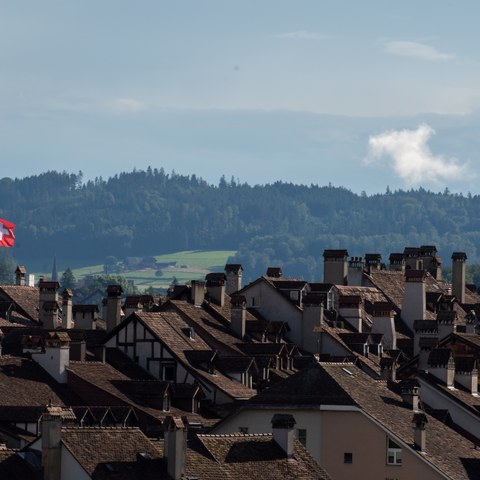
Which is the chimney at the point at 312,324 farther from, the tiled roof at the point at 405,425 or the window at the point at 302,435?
the window at the point at 302,435

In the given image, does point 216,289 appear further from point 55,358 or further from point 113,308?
point 55,358

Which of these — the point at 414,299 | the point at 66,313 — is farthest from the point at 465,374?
the point at 414,299

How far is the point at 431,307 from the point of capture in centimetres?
15038

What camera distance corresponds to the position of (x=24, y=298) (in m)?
144

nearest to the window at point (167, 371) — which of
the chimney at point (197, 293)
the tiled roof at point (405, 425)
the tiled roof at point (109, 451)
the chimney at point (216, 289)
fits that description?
the chimney at point (197, 293)

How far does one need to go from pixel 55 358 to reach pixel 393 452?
61.9 ft

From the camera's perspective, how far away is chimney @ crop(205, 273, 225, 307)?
133m

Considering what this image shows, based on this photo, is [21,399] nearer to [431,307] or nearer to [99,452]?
[99,452]

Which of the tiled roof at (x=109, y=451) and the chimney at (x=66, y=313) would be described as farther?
the chimney at (x=66, y=313)

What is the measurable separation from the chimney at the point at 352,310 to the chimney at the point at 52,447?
66.4 m

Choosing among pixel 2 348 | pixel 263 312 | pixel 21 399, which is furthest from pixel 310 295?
pixel 21 399

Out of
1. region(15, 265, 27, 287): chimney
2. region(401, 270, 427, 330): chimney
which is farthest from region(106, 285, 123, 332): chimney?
region(15, 265, 27, 287): chimney

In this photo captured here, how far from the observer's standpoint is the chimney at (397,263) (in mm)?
161375

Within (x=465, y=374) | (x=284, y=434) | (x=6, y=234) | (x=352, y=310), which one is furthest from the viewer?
(x=6, y=234)
